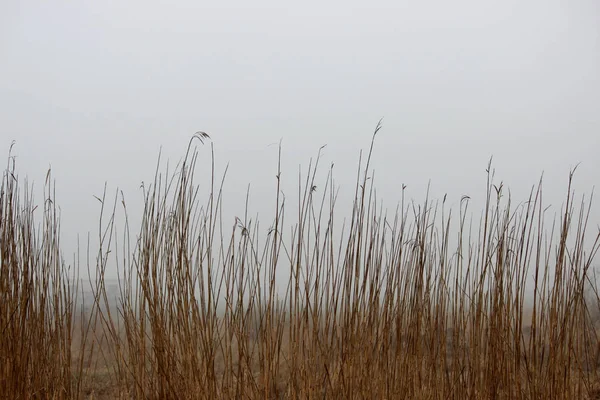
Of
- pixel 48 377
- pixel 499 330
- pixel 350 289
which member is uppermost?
pixel 350 289

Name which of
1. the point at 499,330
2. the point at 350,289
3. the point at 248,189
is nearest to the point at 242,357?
the point at 350,289

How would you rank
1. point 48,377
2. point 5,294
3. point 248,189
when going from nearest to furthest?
1. point 248,189
2. point 5,294
3. point 48,377

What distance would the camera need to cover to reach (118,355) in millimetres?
1641

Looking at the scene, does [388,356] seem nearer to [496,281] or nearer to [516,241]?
[496,281]

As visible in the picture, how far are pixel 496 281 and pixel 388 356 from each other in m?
0.39

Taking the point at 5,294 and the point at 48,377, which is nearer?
the point at 5,294

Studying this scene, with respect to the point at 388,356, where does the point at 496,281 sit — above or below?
above

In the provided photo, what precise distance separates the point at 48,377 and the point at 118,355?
25 cm

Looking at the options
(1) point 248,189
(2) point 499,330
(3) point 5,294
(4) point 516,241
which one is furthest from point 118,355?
(4) point 516,241

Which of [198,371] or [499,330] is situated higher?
[499,330]

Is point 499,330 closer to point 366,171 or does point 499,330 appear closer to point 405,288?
point 405,288

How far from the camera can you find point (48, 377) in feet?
5.48

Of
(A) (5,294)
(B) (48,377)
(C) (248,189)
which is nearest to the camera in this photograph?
(C) (248,189)

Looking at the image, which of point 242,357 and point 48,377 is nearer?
point 242,357
